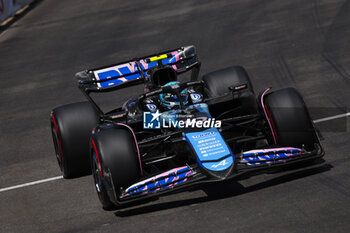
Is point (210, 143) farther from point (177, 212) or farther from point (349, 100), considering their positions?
point (349, 100)

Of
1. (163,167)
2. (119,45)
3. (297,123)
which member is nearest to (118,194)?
(163,167)

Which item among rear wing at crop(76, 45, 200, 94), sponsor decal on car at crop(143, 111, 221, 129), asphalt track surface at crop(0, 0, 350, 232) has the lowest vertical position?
asphalt track surface at crop(0, 0, 350, 232)

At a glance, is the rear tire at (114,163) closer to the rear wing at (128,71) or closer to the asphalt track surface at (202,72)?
the asphalt track surface at (202,72)

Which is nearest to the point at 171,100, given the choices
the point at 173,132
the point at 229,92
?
the point at 229,92

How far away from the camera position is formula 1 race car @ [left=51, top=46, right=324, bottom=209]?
330 inches

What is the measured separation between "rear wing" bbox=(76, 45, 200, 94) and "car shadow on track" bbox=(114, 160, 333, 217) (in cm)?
259

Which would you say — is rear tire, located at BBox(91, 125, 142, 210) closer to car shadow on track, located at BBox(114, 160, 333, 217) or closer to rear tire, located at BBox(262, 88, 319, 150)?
car shadow on track, located at BBox(114, 160, 333, 217)

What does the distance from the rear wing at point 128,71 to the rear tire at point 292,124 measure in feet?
7.81

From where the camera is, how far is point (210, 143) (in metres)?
8.61

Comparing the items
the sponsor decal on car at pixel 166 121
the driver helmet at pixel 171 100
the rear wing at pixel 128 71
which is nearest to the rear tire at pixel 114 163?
the sponsor decal on car at pixel 166 121

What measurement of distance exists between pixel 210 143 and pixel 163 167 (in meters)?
1.27

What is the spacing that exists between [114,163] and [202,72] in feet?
27.0

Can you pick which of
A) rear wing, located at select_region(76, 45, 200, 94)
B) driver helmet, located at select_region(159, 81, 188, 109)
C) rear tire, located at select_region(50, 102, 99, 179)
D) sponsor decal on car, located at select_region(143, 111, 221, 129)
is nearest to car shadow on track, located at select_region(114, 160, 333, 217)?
sponsor decal on car, located at select_region(143, 111, 221, 129)

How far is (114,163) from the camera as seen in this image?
8.46 meters
